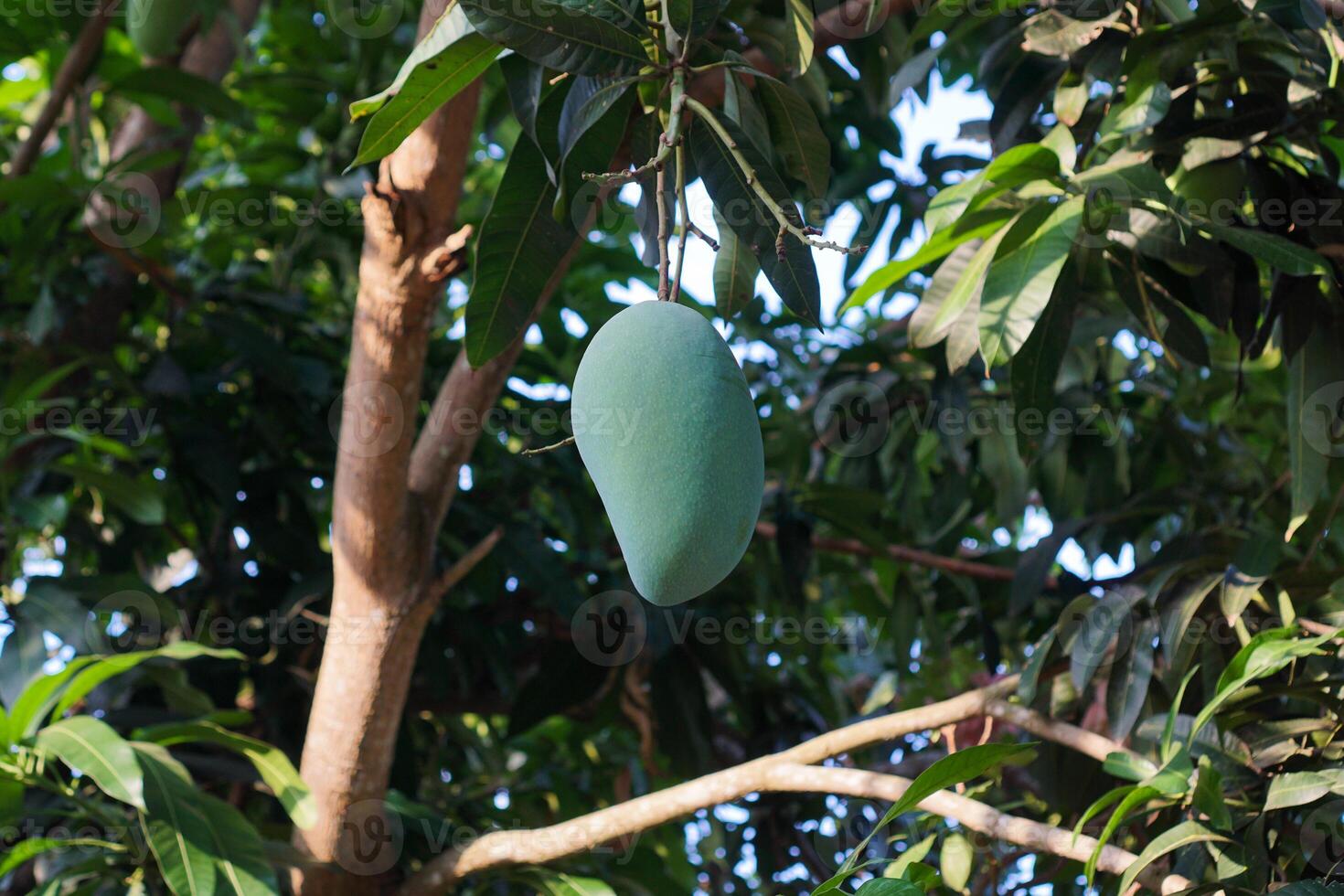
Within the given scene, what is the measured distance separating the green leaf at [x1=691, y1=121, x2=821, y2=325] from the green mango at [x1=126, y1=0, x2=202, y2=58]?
138 cm

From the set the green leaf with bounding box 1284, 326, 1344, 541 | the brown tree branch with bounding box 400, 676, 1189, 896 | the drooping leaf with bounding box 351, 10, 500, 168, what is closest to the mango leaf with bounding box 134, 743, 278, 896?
the brown tree branch with bounding box 400, 676, 1189, 896

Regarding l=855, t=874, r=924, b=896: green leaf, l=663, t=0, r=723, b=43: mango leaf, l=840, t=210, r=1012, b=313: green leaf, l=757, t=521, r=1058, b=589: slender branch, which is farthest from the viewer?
l=757, t=521, r=1058, b=589: slender branch

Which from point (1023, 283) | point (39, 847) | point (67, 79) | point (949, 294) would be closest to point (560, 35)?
point (1023, 283)

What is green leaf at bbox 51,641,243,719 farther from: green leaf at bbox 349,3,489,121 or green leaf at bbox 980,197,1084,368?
green leaf at bbox 980,197,1084,368

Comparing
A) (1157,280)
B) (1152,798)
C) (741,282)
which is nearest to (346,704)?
(741,282)

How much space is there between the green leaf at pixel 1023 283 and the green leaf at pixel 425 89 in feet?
1.65

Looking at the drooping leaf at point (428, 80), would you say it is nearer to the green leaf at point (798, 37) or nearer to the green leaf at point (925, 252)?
the green leaf at point (798, 37)

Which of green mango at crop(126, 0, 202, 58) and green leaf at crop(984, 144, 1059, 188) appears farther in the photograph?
green mango at crop(126, 0, 202, 58)

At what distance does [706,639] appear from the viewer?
2.40 m

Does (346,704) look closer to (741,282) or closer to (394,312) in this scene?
(394,312)

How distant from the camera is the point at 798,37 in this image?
3.51ft

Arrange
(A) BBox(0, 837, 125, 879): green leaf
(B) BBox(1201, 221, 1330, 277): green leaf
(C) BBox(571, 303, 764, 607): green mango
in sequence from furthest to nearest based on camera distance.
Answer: (A) BBox(0, 837, 125, 879): green leaf, (B) BBox(1201, 221, 1330, 277): green leaf, (C) BBox(571, 303, 764, 607): green mango

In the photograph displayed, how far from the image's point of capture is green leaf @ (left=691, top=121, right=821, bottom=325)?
0.98 m

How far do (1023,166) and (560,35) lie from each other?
20.5 inches
